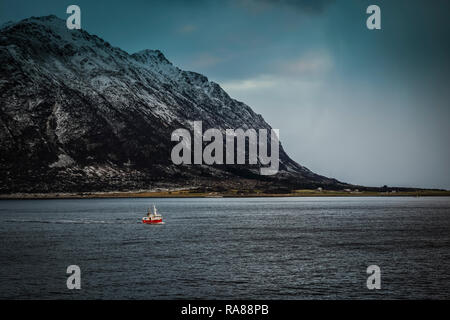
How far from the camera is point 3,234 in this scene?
134000 millimetres

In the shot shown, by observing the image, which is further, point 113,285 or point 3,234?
point 3,234

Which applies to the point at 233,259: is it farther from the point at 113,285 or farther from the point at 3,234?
the point at 3,234

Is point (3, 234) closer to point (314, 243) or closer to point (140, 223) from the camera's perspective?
point (140, 223)

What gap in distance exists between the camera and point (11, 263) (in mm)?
82812

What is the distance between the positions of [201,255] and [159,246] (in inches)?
649

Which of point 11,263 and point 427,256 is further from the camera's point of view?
point 427,256

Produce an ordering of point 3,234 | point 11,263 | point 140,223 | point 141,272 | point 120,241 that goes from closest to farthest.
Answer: point 141,272
point 11,263
point 120,241
point 3,234
point 140,223

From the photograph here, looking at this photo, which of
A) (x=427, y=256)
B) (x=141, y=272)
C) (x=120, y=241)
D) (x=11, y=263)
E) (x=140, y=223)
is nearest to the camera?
(x=141, y=272)

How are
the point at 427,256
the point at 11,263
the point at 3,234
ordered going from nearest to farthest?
1. the point at 11,263
2. the point at 427,256
3. the point at 3,234

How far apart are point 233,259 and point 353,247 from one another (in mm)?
30975
